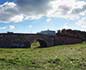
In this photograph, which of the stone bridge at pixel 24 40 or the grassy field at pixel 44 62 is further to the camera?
the stone bridge at pixel 24 40

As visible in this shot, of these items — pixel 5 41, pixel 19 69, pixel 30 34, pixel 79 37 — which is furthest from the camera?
pixel 79 37

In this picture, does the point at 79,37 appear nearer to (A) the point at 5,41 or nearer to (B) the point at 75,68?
(A) the point at 5,41

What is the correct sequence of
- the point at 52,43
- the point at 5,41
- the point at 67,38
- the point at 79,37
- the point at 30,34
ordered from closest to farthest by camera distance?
the point at 5,41
the point at 30,34
the point at 52,43
the point at 67,38
the point at 79,37

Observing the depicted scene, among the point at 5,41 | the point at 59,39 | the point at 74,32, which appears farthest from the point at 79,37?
the point at 5,41

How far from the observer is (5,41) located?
72.3 meters

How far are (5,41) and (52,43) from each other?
18.6 meters

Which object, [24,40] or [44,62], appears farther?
[24,40]

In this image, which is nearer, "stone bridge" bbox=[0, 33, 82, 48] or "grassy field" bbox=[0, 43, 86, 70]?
"grassy field" bbox=[0, 43, 86, 70]

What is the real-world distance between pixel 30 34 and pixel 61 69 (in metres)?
53.9

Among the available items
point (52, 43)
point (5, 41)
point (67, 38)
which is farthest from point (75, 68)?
point (67, 38)

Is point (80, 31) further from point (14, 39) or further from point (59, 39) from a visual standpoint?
point (14, 39)

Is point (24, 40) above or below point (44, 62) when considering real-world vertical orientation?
above

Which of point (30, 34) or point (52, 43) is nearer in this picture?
point (30, 34)

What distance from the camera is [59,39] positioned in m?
88.5
